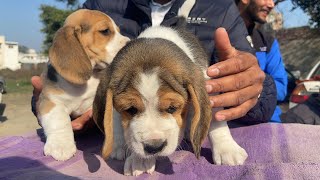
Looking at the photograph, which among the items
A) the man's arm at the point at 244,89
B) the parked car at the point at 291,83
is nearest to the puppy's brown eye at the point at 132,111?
the man's arm at the point at 244,89

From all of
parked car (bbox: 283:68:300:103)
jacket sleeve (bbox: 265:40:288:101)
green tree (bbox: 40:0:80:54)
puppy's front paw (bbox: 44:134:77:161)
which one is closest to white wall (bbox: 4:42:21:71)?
green tree (bbox: 40:0:80:54)

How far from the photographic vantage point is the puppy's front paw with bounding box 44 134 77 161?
304 cm

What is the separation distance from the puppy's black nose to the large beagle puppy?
916 mm

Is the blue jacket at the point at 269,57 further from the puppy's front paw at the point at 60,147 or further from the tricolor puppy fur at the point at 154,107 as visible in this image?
the puppy's front paw at the point at 60,147

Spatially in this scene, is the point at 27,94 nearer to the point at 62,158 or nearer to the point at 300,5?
the point at 300,5

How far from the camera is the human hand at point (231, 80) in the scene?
2.92 m

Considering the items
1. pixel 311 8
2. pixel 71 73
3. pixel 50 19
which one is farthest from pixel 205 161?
pixel 50 19

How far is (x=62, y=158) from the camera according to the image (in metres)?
3.01

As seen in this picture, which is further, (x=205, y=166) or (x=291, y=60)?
(x=291, y=60)

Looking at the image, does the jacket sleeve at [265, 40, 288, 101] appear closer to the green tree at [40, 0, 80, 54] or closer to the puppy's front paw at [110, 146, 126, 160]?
the puppy's front paw at [110, 146, 126, 160]

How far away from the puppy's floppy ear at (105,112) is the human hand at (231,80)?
2.26ft

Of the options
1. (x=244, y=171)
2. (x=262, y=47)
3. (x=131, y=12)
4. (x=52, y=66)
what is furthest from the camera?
(x=262, y=47)

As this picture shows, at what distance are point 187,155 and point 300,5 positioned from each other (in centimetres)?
2248

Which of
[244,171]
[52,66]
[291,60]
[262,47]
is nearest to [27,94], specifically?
[291,60]
